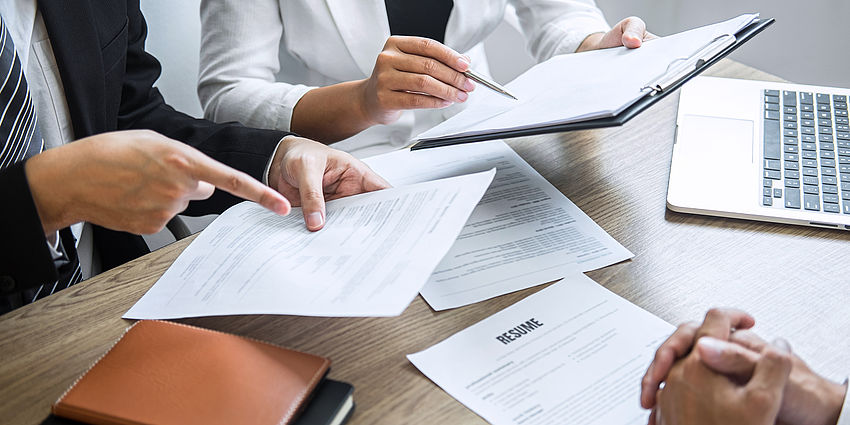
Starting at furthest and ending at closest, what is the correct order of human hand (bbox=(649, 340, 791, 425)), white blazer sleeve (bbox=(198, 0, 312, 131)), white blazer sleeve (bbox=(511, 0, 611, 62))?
white blazer sleeve (bbox=(511, 0, 611, 62)), white blazer sleeve (bbox=(198, 0, 312, 131)), human hand (bbox=(649, 340, 791, 425))

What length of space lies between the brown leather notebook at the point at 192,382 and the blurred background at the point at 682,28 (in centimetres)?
114

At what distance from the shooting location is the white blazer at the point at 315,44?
1.22m

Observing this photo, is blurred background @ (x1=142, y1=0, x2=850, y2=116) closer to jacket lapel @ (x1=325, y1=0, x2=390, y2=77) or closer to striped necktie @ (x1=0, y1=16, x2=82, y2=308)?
jacket lapel @ (x1=325, y1=0, x2=390, y2=77)

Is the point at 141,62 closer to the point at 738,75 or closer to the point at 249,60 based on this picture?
the point at 249,60

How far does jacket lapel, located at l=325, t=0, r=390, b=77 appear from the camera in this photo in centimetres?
130

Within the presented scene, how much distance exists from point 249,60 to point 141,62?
0.61 ft

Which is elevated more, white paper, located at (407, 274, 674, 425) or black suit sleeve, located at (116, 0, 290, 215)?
black suit sleeve, located at (116, 0, 290, 215)

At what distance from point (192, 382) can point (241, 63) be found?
2.57 ft

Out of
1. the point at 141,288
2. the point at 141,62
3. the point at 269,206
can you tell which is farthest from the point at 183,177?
the point at 141,62

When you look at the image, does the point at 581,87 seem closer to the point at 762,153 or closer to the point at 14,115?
the point at 762,153

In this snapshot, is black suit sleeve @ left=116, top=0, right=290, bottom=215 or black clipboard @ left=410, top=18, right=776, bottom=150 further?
black suit sleeve @ left=116, top=0, right=290, bottom=215

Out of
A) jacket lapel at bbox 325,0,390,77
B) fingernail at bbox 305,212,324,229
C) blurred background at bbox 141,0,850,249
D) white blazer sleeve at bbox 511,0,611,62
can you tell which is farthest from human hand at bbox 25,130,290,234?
blurred background at bbox 141,0,850,249

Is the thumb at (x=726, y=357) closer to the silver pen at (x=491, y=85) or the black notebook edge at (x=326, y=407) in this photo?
the black notebook edge at (x=326, y=407)

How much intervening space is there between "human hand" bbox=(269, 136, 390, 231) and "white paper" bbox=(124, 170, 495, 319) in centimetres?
4
